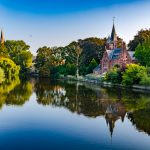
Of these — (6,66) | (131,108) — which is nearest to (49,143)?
(131,108)

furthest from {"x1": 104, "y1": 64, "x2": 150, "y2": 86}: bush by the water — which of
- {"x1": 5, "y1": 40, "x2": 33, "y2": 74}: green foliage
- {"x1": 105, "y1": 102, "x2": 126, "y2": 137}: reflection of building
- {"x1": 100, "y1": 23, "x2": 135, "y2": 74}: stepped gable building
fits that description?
{"x1": 5, "y1": 40, "x2": 33, "y2": 74}: green foliage

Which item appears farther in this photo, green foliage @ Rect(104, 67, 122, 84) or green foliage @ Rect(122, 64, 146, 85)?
green foliage @ Rect(104, 67, 122, 84)

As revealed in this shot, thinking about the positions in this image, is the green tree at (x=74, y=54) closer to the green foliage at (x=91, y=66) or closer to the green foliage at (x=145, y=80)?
the green foliage at (x=91, y=66)

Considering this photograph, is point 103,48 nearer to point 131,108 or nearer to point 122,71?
point 122,71

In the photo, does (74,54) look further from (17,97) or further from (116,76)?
(17,97)

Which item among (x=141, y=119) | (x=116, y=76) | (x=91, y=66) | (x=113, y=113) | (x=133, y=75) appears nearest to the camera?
(x=141, y=119)

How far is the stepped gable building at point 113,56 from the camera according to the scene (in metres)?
59.9

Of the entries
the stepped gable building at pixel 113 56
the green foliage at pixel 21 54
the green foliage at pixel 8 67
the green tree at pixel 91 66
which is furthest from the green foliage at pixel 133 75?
the green foliage at pixel 21 54

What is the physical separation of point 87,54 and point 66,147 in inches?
2355

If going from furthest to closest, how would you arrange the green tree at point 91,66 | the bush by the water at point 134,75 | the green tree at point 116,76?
the green tree at point 91,66 < the green tree at point 116,76 < the bush by the water at point 134,75

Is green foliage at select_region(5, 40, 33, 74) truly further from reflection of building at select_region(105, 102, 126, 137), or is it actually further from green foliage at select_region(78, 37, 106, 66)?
reflection of building at select_region(105, 102, 126, 137)

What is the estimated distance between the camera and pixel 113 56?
211 feet

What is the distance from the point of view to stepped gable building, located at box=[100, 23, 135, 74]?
197 feet

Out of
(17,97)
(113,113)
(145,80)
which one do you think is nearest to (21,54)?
(145,80)
